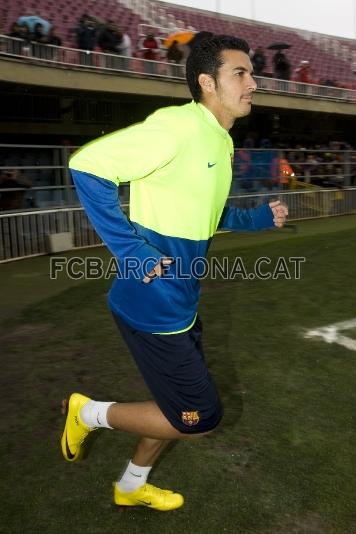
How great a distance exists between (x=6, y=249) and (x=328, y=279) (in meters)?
5.21

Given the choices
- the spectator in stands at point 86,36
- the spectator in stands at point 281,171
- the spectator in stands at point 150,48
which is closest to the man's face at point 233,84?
the spectator in stands at point 281,171

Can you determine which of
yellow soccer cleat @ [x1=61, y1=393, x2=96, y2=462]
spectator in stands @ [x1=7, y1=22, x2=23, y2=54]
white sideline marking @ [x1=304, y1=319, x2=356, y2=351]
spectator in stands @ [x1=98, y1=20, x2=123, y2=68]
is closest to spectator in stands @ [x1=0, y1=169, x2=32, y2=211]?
spectator in stands @ [x1=7, y1=22, x2=23, y2=54]

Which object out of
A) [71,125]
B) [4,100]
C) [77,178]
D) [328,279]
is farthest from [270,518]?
[71,125]

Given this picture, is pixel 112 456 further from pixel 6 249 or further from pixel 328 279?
pixel 6 249

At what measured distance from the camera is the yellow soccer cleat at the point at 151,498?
2.41m

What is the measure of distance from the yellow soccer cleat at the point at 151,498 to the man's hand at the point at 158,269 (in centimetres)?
102

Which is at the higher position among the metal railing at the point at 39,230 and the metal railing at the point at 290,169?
the metal railing at the point at 290,169

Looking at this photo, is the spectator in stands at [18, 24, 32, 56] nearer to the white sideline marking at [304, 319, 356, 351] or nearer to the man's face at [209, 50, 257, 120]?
the white sideline marking at [304, 319, 356, 351]

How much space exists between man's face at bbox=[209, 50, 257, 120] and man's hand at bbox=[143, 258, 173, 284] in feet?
2.21

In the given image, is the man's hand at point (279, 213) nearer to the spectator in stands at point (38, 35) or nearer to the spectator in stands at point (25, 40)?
the spectator in stands at point (25, 40)

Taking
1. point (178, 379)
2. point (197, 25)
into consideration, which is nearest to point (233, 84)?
point (178, 379)

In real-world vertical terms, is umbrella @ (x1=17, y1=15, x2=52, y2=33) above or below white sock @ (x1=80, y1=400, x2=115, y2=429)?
above

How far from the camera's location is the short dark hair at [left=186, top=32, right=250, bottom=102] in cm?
218

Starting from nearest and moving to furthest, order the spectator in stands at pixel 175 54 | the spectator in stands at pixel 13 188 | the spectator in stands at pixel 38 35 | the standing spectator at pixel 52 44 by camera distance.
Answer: the spectator in stands at pixel 13 188
the standing spectator at pixel 52 44
the spectator in stands at pixel 38 35
the spectator in stands at pixel 175 54
